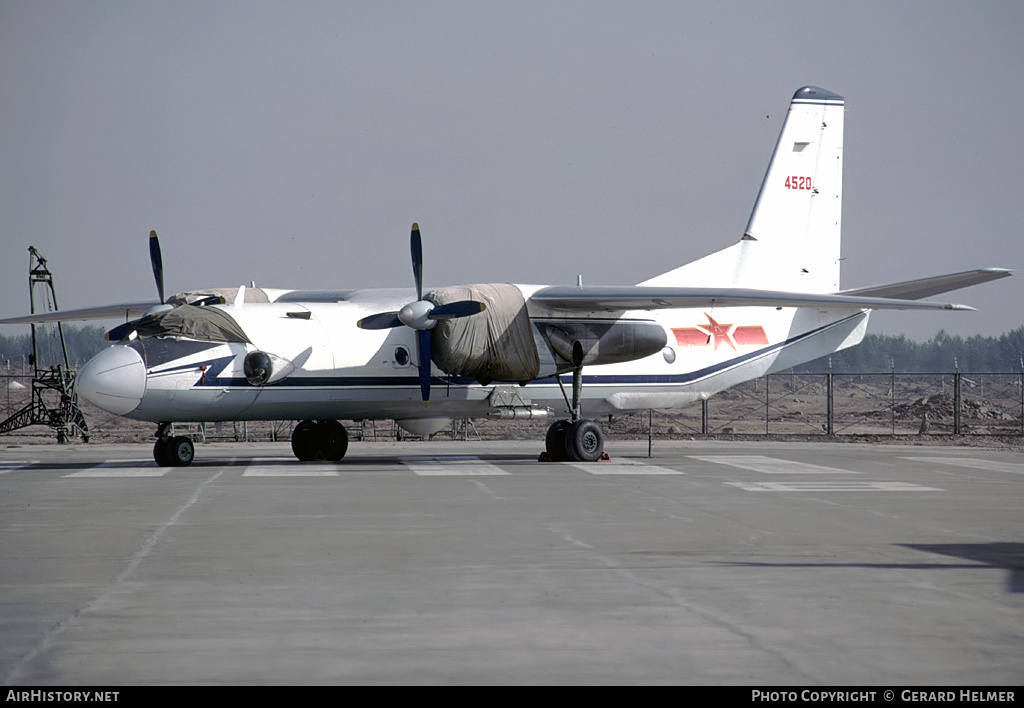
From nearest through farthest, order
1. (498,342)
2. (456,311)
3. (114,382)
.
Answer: (114,382)
(456,311)
(498,342)

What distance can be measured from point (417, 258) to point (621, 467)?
6498 mm

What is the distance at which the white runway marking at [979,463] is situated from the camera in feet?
74.9

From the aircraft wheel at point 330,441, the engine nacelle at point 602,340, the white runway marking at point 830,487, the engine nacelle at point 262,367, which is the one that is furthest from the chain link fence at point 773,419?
the white runway marking at point 830,487

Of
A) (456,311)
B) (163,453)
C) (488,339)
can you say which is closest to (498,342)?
(488,339)

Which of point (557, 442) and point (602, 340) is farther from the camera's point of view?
point (602, 340)

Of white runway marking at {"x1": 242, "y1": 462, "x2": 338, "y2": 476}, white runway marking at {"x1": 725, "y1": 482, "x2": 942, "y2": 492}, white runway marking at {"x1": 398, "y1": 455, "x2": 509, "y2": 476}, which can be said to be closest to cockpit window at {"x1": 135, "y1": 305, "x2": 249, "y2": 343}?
white runway marking at {"x1": 242, "y1": 462, "x2": 338, "y2": 476}

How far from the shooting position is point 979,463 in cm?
2459

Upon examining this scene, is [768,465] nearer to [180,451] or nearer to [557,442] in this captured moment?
[557,442]

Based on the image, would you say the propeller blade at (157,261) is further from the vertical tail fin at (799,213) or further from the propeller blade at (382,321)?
the vertical tail fin at (799,213)

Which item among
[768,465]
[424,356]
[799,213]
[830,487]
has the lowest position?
[768,465]

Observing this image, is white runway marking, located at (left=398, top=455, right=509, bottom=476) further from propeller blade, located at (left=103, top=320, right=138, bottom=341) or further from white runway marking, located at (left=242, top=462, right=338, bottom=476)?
propeller blade, located at (left=103, top=320, right=138, bottom=341)

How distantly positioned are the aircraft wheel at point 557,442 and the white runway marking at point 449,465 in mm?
1544

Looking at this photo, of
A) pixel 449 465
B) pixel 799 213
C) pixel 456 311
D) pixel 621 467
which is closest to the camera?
→ pixel 621 467
